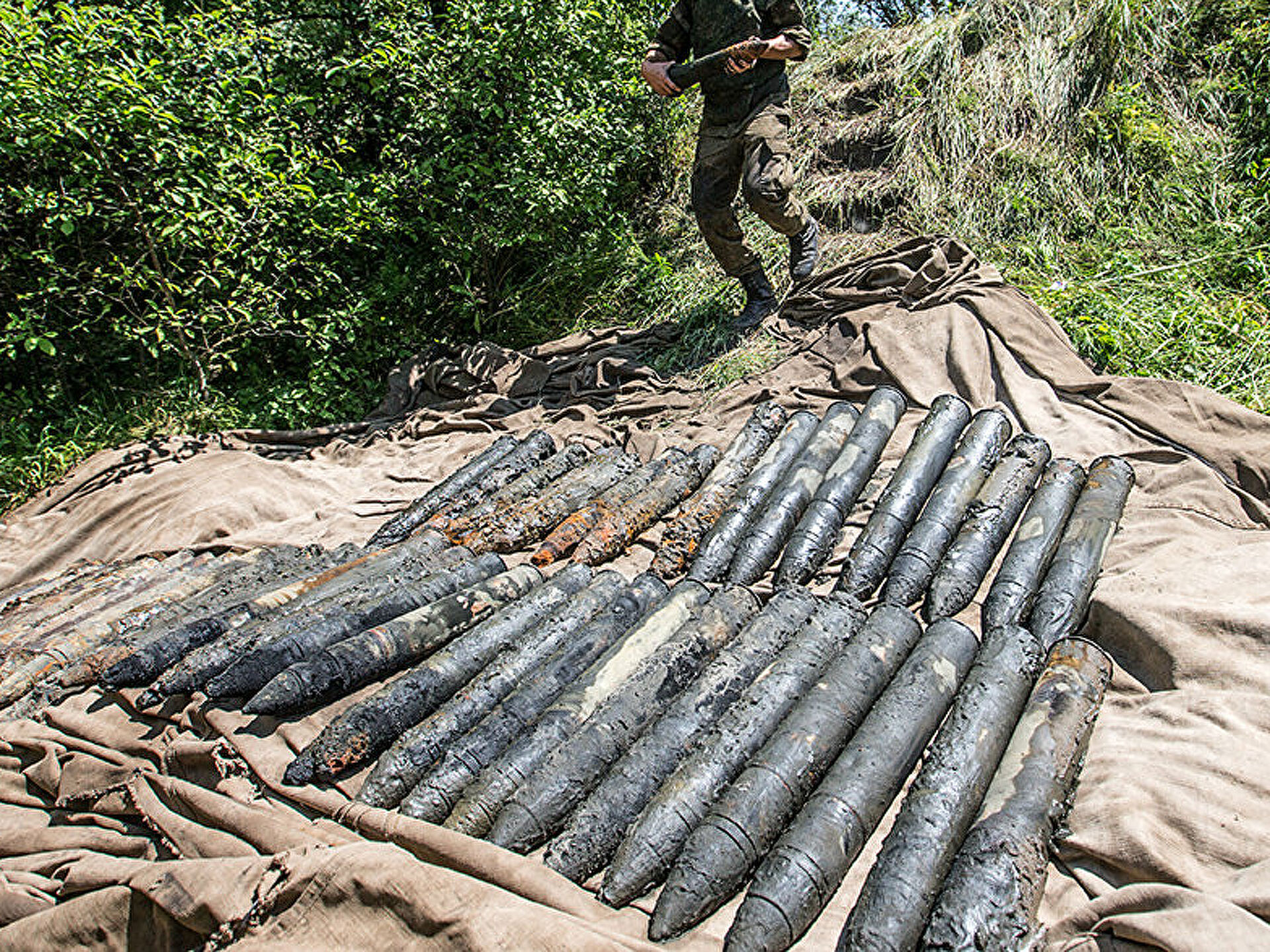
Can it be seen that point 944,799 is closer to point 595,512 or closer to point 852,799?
point 852,799

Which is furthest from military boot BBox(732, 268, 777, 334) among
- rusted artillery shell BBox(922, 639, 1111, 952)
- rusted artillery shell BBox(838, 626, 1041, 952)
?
rusted artillery shell BBox(922, 639, 1111, 952)

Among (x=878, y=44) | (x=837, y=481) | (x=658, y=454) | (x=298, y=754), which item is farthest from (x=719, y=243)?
(x=298, y=754)

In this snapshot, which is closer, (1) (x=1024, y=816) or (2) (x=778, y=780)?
(1) (x=1024, y=816)

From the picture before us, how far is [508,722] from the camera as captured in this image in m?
3.19

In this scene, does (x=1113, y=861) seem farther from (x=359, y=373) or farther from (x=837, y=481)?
(x=359, y=373)

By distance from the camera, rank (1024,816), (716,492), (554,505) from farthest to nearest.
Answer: (554,505) → (716,492) → (1024,816)

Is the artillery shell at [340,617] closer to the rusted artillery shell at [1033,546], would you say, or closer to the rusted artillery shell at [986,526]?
the rusted artillery shell at [986,526]

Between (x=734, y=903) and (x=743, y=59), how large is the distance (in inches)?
235

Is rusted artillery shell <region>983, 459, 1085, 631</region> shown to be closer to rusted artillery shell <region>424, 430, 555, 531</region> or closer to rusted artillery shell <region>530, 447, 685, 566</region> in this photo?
rusted artillery shell <region>530, 447, 685, 566</region>

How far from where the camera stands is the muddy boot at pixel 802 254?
710cm

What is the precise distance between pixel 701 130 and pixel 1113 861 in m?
6.19

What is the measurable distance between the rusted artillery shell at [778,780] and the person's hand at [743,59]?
15.9 feet

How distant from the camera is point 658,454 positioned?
5.75m

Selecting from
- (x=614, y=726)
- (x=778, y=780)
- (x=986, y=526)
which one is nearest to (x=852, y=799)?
(x=778, y=780)
